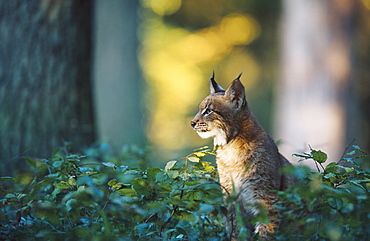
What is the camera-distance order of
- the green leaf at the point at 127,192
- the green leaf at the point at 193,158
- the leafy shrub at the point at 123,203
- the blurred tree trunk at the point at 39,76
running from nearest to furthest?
the leafy shrub at the point at 123,203, the green leaf at the point at 127,192, the green leaf at the point at 193,158, the blurred tree trunk at the point at 39,76

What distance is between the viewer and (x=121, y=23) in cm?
1338

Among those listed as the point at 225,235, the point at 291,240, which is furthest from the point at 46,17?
→ the point at 291,240

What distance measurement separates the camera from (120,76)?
43.1 feet

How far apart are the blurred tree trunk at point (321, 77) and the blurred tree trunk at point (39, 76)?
3.83 meters

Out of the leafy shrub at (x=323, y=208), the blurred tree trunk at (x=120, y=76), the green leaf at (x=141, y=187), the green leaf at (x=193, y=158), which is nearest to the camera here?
the leafy shrub at (x=323, y=208)

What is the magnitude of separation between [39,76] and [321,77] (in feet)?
16.2

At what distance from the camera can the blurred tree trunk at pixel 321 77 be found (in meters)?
7.90

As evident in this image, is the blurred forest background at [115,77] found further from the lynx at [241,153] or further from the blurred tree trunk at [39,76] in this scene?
the lynx at [241,153]

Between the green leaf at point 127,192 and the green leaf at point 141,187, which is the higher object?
the green leaf at point 141,187

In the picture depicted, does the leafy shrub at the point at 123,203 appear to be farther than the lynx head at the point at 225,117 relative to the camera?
No

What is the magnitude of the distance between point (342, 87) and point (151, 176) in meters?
6.15

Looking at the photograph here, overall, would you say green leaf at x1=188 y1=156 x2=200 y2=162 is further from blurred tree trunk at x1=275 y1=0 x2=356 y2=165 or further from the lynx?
blurred tree trunk at x1=275 y1=0 x2=356 y2=165

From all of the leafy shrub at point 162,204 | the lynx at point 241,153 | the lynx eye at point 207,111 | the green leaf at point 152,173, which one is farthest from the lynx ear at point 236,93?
the green leaf at point 152,173

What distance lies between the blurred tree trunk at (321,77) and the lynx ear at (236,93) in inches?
182
